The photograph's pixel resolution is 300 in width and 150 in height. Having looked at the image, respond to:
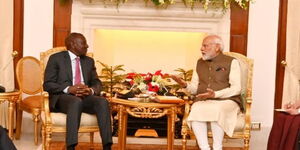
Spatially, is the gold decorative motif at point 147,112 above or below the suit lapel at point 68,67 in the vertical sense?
below

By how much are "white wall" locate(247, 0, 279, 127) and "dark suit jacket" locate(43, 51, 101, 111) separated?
219cm

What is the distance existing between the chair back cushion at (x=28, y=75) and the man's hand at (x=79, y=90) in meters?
1.28

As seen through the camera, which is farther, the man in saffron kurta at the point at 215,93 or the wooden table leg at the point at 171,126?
Result: the wooden table leg at the point at 171,126

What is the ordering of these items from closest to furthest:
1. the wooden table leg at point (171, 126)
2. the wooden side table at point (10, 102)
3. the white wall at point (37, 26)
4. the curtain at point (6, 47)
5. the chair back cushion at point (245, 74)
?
the wooden table leg at point (171, 126) < the chair back cushion at point (245, 74) < the wooden side table at point (10, 102) < the curtain at point (6, 47) < the white wall at point (37, 26)

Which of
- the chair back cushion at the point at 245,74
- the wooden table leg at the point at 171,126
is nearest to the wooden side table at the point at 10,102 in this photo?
the wooden table leg at the point at 171,126

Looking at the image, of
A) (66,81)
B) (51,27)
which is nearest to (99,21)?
(51,27)

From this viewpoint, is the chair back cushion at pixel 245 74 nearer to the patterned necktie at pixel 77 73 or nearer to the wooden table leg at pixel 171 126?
the wooden table leg at pixel 171 126

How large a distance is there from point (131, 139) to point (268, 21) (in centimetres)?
219

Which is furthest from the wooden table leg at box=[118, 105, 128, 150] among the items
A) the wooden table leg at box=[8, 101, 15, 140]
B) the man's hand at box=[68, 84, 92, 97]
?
the wooden table leg at box=[8, 101, 15, 140]

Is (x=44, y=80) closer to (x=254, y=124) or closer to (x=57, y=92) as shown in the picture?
(x=57, y=92)

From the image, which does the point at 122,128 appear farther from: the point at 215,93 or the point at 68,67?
the point at 215,93

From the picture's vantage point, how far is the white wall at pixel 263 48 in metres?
6.84

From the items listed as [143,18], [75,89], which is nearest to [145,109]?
[75,89]

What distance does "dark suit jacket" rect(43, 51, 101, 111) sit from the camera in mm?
5473
